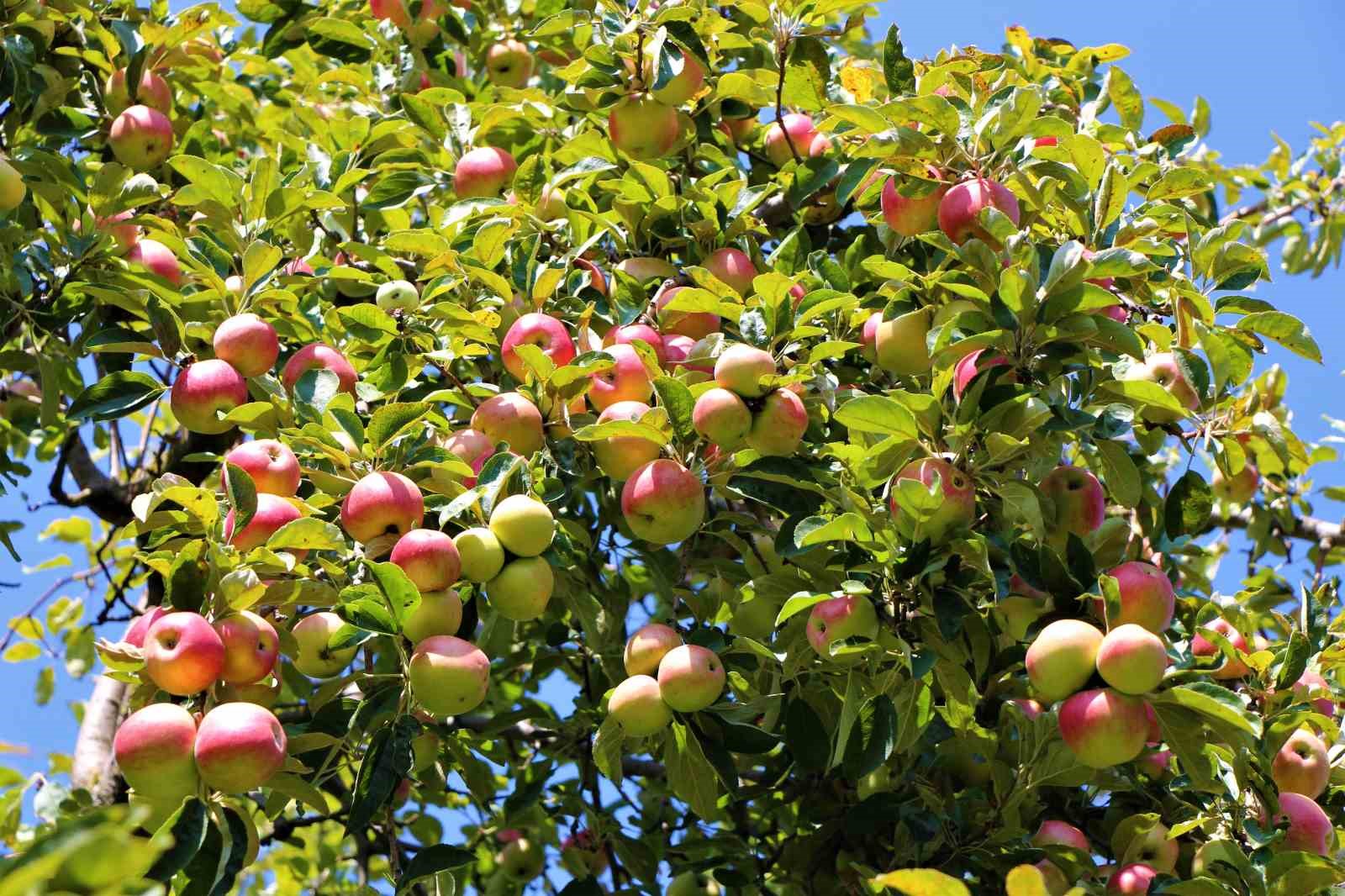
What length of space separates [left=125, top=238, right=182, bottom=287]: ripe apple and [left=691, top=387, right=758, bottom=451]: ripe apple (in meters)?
1.50

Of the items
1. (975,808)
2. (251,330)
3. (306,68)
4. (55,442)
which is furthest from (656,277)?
(55,442)

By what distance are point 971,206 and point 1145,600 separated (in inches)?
30.0

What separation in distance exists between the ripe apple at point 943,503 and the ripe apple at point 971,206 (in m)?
0.48

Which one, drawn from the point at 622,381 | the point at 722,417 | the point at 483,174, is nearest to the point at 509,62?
the point at 483,174

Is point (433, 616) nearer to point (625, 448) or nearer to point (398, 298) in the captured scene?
point (625, 448)

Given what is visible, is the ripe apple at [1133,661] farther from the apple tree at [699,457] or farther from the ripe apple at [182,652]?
the ripe apple at [182,652]

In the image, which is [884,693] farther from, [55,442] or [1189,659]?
[55,442]

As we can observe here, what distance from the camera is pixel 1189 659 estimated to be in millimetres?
2207

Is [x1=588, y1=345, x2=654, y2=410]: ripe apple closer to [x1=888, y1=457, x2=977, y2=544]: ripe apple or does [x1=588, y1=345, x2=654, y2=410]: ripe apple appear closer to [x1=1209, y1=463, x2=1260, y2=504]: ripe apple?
[x1=888, y1=457, x2=977, y2=544]: ripe apple

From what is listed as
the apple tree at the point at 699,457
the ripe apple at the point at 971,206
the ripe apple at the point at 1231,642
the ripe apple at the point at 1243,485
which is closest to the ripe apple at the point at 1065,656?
the apple tree at the point at 699,457

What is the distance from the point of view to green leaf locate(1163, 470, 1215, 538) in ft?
7.72

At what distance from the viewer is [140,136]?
3158mm

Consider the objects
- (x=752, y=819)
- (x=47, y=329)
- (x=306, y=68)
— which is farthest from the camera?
(x=306, y=68)

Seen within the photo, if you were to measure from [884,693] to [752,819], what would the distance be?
1.37 m
